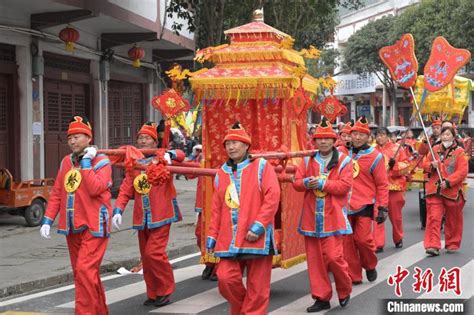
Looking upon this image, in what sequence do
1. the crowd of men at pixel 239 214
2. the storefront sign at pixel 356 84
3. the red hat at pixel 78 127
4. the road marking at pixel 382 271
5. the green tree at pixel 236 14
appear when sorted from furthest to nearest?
1. the storefront sign at pixel 356 84
2. the green tree at pixel 236 14
3. the road marking at pixel 382 271
4. the red hat at pixel 78 127
5. the crowd of men at pixel 239 214

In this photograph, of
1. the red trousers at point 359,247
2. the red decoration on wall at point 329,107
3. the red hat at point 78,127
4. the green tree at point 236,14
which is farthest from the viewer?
the green tree at point 236,14

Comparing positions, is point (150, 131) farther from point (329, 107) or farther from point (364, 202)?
point (329, 107)

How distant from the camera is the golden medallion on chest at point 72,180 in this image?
734 centimetres

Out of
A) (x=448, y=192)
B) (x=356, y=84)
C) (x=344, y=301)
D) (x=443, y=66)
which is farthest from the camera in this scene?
(x=356, y=84)

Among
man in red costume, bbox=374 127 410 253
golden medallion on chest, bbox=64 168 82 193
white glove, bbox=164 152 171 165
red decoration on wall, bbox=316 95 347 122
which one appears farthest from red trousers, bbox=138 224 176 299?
man in red costume, bbox=374 127 410 253

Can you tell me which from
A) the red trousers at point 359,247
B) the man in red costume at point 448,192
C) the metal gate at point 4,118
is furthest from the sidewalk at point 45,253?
the man in red costume at point 448,192

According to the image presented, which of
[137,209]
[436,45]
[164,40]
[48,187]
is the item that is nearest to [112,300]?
[137,209]

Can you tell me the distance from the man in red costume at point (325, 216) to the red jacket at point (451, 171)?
137 inches

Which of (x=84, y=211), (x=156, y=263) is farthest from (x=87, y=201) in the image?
(x=156, y=263)

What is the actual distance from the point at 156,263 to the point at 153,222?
40 cm

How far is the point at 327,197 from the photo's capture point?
802cm

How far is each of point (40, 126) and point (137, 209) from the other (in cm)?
832

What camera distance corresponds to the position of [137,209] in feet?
27.1

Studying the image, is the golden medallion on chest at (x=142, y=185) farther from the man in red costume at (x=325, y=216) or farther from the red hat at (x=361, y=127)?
the red hat at (x=361, y=127)
